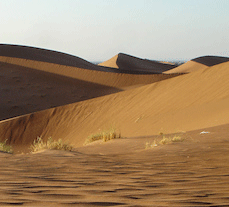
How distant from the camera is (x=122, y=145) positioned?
7.53m

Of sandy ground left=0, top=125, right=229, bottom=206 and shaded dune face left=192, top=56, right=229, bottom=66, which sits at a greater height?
shaded dune face left=192, top=56, right=229, bottom=66

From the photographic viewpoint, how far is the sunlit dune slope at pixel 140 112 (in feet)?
37.7

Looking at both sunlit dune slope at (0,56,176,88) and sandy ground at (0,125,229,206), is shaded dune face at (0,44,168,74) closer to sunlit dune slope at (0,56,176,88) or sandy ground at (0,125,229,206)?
sunlit dune slope at (0,56,176,88)

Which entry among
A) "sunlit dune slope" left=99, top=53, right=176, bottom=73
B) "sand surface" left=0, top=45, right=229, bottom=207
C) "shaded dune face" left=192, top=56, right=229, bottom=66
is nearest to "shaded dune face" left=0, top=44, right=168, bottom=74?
"sand surface" left=0, top=45, right=229, bottom=207

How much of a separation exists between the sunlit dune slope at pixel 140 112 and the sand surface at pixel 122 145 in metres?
0.05

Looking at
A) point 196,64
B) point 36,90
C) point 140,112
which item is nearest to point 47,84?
point 36,90

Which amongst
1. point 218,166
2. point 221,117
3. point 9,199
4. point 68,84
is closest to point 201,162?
point 218,166

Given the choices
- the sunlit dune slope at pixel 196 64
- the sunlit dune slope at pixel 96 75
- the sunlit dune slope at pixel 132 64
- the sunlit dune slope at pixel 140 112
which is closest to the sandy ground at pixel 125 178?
the sunlit dune slope at pixel 140 112

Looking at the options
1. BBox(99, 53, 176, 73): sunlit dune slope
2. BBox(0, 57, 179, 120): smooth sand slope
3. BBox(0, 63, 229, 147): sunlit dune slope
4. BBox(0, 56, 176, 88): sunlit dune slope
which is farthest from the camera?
BBox(99, 53, 176, 73): sunlit dune slope

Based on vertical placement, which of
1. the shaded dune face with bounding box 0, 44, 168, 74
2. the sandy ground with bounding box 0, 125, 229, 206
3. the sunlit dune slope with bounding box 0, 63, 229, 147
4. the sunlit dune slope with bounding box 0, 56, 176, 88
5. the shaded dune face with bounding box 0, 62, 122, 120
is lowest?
the sandy ground with bounding box 0, 125, 229, 206

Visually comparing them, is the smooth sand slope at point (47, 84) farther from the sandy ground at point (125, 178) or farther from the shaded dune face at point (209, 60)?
the shaded dune face at point (209, 60)

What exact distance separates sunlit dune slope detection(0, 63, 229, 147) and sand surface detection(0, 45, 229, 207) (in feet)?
0.16

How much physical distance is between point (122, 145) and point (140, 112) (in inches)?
279

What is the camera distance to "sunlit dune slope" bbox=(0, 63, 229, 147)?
11492mm
